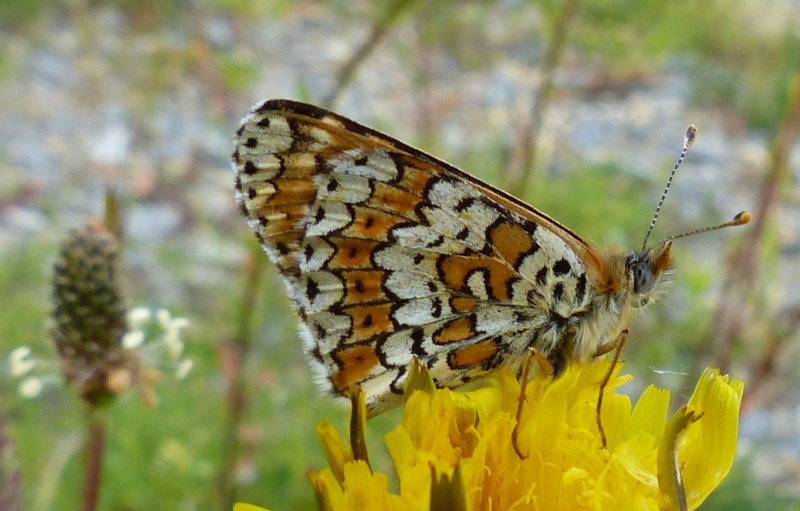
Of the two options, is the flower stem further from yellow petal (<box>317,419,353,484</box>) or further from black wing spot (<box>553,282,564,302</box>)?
black wing spot (<box>553,282,564,302</box>)

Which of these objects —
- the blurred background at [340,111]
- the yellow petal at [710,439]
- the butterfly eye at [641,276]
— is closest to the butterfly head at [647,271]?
the butterfly eye at [641,276]

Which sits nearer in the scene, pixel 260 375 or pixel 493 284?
pixel 493 284

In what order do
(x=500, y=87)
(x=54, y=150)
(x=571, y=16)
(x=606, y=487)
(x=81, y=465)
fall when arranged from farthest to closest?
(x=500, y=87) → (x=54, y=150) → (x=81, y=465) → (x=571, y=16) → (x=606, y=487)

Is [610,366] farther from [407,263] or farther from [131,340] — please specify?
[131,340]

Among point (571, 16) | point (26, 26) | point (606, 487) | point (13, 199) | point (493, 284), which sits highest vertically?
point (26, 26)

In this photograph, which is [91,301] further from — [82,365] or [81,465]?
[81,465]

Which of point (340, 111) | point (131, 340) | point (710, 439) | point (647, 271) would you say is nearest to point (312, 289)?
point (131, 340)

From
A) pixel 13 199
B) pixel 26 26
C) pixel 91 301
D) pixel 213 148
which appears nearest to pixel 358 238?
pixel 91 301
